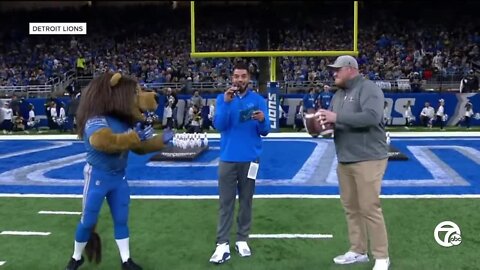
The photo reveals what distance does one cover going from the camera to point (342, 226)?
6.16 metres

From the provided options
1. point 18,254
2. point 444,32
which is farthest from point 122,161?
point 444,32

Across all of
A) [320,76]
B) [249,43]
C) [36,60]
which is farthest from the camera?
[36,60]

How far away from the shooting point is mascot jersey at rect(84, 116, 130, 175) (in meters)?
4.38

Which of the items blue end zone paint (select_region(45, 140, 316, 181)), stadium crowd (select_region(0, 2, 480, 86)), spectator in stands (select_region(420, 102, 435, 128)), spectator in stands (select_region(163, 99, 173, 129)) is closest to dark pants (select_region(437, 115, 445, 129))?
spectator in stands (select_region(420, 102, 435, 128))

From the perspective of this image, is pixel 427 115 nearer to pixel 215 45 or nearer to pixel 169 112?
pixel 169 112

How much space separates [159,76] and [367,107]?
2061cm

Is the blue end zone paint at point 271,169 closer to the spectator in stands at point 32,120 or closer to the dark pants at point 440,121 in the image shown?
the dark pants at point 440,121

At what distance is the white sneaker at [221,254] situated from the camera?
4941 mm

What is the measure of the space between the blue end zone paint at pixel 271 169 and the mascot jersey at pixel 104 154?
3632 millimetres

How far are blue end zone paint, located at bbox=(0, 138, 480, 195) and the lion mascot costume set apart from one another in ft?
11.5

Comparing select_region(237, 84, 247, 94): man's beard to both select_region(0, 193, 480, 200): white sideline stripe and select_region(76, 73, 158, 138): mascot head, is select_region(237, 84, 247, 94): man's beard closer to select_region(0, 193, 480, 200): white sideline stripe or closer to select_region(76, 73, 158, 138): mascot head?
select_region(76, 73, 158, 138): mascot head

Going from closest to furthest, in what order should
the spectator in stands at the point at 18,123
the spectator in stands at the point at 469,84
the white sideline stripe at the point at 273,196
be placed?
the white sideline stripe at the point at 273,196 → the spectator in stands at the point at 18,123 → the spectator in stands at the point at 469,84

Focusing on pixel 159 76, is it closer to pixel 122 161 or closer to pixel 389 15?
pixel 389 15

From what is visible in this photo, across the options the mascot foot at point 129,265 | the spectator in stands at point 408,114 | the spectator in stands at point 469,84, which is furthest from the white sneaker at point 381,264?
the spectator in stands at point 469,84
